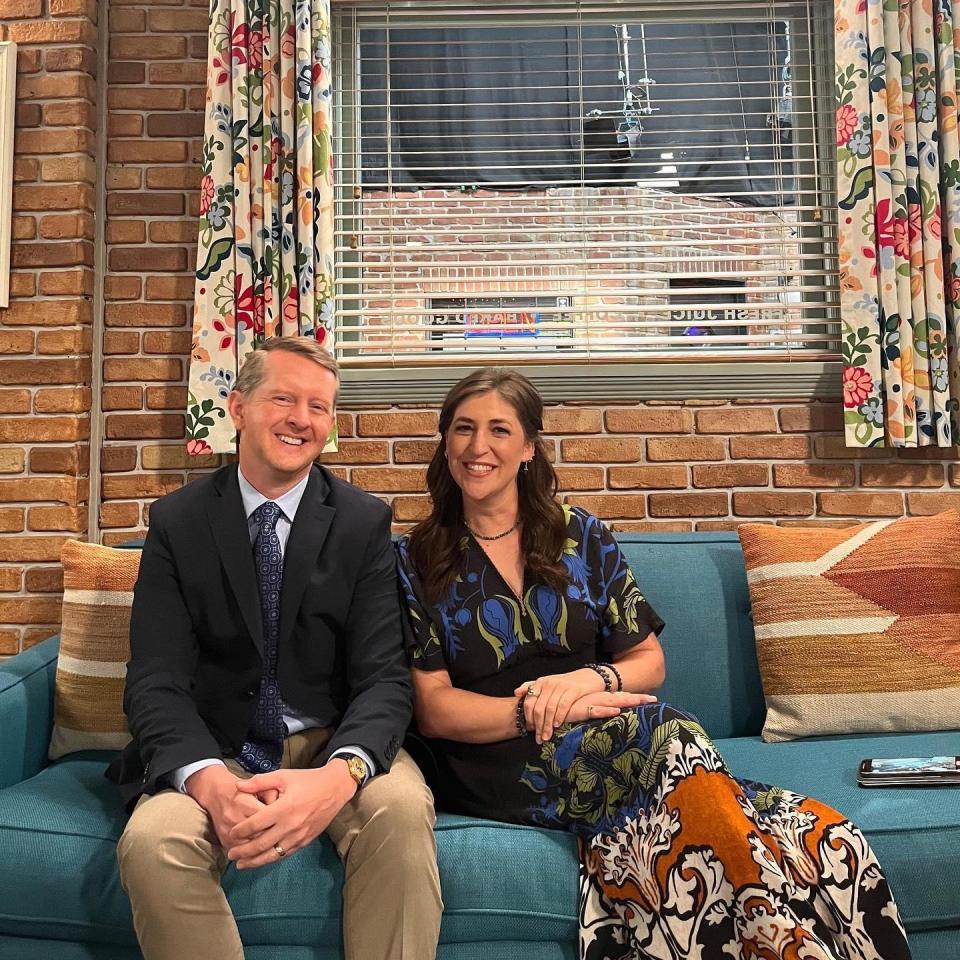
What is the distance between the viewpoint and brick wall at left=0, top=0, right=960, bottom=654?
2.65 metres

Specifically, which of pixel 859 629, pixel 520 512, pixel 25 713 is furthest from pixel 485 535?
pixel 25 713

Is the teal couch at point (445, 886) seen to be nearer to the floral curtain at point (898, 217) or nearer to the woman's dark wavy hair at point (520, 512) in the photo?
the woman's dark wavy hair at point (520, 512)

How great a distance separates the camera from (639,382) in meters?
2.72

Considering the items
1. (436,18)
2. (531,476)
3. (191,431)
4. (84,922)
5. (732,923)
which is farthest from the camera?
(436,18)

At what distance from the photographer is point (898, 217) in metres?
2.59

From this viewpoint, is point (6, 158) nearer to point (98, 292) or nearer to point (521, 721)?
point (98, 292)

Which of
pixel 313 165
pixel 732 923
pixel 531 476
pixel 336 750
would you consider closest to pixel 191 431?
pixel 313 165

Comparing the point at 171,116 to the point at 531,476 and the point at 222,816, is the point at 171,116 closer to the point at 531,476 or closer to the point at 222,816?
the point at 531,476

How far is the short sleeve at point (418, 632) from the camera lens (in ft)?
6.24

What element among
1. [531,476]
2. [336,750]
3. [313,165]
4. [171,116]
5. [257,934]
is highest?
[171,116]

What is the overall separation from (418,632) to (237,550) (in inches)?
15.1

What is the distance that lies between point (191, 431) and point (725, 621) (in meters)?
1.46

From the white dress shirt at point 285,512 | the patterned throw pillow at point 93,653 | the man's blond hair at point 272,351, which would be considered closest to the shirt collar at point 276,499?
the white dress shirt at point 285,512

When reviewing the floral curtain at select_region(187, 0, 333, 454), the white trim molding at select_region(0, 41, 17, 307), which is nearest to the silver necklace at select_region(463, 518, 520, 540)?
the floral curtain at select_region(187, 0, 333, 454)
